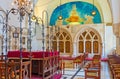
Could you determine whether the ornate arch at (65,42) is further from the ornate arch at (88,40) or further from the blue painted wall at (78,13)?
the blue painted wall at (78,13)

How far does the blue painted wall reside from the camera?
2130 cm

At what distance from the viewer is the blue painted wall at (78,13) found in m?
21.3

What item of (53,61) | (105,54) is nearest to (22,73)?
(53,61)

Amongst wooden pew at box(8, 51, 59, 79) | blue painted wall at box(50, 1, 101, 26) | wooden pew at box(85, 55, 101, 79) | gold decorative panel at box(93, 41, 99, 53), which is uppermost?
blue painted wall at box(50, 1, 101, 26)

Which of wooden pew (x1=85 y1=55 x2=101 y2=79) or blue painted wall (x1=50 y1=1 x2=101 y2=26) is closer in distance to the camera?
wooden pew (x1=85 y1=55 x2=101 y2=79)

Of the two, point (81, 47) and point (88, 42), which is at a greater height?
point (88, 42)

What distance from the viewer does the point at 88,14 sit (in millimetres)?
21453

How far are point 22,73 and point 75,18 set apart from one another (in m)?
16.7

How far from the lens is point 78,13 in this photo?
71.5 feet

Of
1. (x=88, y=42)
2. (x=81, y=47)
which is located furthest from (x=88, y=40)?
(x=81, y=47)

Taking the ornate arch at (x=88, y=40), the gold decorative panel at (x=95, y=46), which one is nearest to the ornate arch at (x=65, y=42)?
the ornate arch at (x=88, y=40)

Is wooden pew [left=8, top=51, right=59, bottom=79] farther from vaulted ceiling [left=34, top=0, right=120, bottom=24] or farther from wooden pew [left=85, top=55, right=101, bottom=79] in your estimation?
vaulted ceiling [left=34, top=0, right=120, bottom=24]

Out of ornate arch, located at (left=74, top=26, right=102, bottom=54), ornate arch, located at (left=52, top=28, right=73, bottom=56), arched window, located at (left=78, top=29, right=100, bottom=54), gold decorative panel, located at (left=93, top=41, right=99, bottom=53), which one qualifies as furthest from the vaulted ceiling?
ornate arch, located at (left=52, top=28, right=73, bottom=56)

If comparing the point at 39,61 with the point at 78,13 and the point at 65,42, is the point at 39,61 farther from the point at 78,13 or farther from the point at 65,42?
the point at 78,13
